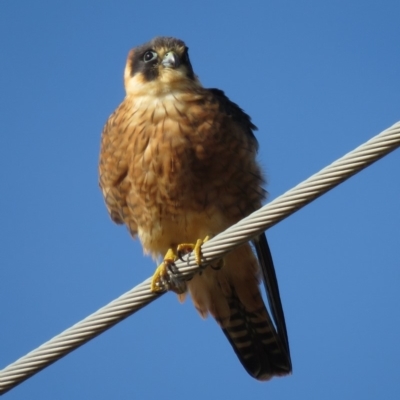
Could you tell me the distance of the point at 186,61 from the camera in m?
4.53

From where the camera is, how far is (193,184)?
3953mm

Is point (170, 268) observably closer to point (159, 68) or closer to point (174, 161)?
point (174, 161)

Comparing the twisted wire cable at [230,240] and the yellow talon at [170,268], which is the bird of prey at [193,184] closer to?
the yellow talon at [170,268]

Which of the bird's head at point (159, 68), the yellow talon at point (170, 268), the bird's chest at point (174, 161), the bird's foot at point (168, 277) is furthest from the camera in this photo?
the bird's head at point (159, 68)

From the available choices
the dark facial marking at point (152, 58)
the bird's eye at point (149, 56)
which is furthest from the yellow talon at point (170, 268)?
the bird's eye at point (149, 56)

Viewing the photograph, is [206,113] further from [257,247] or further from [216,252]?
[216,252]

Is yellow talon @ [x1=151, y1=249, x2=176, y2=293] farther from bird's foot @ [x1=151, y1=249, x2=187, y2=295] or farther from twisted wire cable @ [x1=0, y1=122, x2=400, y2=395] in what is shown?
twisted wire cable @ [x1=0, y1=122, x2=400, y2=395]

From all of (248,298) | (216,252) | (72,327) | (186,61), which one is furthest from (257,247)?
(72,327)

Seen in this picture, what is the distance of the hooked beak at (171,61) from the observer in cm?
442

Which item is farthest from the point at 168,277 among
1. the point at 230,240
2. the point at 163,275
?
the point at 230,240

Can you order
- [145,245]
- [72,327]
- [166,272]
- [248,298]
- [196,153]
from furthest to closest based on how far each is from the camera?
[248,298], [145,245], [196,153], [166,272], [72,327]

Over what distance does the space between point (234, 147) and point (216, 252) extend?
1241mm

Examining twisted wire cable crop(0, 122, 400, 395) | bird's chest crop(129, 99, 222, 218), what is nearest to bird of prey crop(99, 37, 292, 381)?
bird's chest crop(129, 99, 222, 218)

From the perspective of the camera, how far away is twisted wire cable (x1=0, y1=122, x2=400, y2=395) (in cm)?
248
